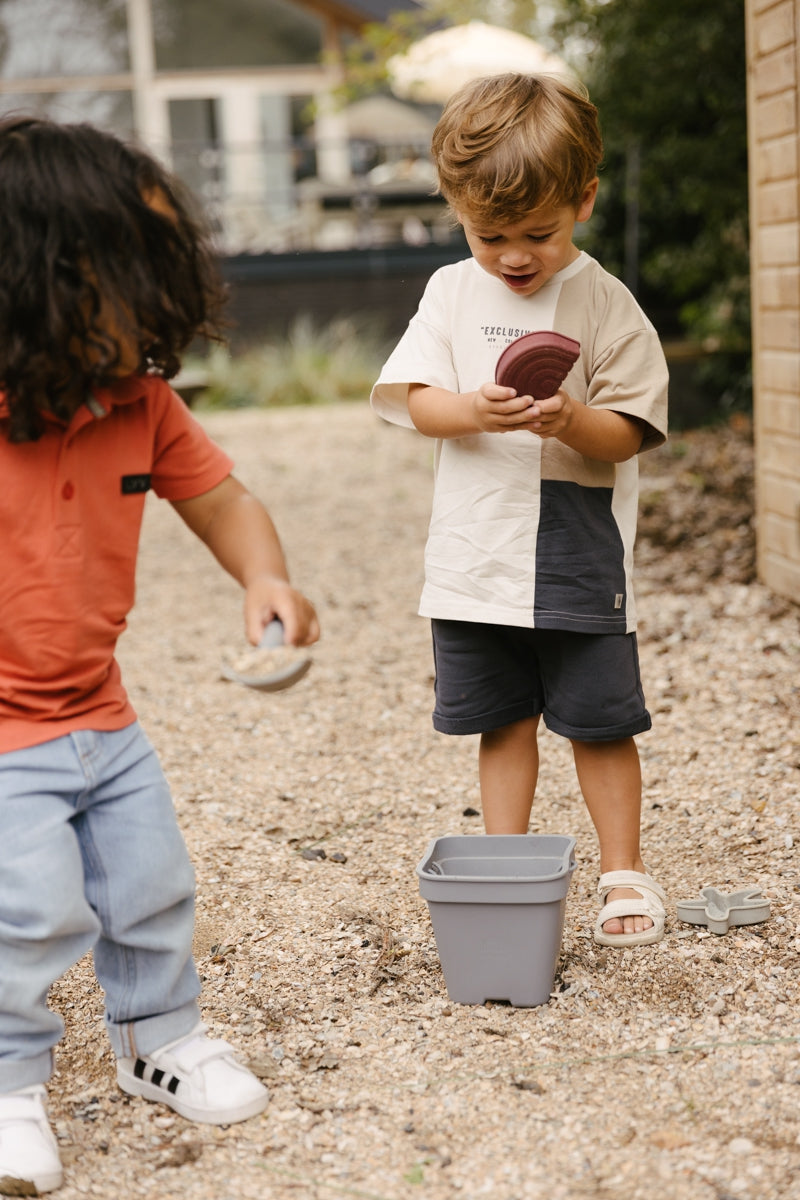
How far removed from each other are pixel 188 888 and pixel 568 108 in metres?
1.42

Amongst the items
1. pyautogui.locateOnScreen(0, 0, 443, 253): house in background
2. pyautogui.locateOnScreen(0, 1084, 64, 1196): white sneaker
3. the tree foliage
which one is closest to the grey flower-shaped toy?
pyautogui.locateOnScreen(0, 1084, 64, 1196): white sneaker

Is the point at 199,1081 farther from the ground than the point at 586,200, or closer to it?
closer to it

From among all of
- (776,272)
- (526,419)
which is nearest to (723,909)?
(526,419)

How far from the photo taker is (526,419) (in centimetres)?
214

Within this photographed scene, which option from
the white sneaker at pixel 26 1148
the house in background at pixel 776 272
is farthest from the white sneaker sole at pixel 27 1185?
the house in background at pixel 776 272

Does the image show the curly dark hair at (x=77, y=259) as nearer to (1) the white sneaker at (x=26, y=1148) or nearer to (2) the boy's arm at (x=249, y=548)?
(2) the boy's arm at (x=249, y=548)

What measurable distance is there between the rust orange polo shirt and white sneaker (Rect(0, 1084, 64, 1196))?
1.71 feet

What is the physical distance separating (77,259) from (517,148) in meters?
0.82

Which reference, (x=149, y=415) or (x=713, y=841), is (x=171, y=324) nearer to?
(x=149, y=415)

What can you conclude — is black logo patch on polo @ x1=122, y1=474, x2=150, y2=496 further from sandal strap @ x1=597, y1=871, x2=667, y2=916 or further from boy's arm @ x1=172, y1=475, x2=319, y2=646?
sandal strap @ x1=597, y1=871, x2=667, y2=916

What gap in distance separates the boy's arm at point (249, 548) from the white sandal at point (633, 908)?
37.2 inches

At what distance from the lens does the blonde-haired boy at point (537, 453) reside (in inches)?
87.4

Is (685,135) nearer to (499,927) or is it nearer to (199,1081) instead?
(499,927)

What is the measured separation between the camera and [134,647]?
525 centimetres
